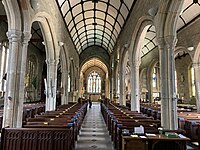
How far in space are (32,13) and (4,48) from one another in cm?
706

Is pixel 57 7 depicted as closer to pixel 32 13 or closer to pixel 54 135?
pixel 32 13

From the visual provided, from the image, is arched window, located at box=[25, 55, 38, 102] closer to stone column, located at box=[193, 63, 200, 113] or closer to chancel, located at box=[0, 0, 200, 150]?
chancel, located at box=[0, 0, 200, 150]

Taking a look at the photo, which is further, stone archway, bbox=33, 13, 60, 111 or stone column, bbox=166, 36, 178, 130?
stone archway, bbox=33, 13, 60, 111

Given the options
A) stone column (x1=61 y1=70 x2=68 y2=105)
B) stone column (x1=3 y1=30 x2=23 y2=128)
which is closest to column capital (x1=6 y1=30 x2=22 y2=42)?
stone column (x1=3 y1=30 x2=23 y2=128)

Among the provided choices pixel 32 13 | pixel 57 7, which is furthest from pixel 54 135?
pixel 57 7

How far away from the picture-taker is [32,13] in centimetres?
613

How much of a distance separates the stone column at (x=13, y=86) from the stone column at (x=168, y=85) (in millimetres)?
4621

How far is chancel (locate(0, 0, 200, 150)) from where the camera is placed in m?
3.82

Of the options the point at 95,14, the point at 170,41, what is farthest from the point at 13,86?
the point at 95,14

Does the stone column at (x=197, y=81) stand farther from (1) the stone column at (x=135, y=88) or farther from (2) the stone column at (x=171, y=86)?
(2) the stone column at (x=171, y=86)

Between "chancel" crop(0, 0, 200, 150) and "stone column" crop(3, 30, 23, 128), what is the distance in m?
0.03

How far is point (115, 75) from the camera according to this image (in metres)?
18.6

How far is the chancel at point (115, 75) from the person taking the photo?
3824 millimetres

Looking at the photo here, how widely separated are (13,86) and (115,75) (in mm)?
14037
